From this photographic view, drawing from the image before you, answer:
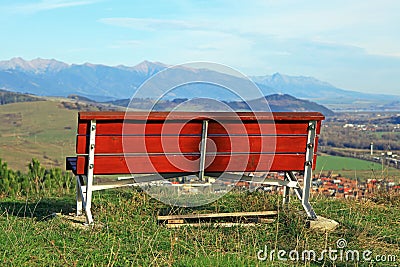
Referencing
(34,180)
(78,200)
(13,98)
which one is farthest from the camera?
(13,98)

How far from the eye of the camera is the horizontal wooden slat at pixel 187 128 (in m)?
5.64

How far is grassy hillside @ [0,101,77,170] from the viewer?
235 feet

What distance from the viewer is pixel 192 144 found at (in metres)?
5.90

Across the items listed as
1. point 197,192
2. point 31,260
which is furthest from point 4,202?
point 31,260

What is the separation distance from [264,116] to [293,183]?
39.7 inches

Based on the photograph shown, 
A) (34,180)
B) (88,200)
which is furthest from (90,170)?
(34,180)

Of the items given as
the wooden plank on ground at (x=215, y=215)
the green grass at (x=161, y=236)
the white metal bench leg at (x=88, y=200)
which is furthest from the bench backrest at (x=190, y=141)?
the green grass at (x=161, y=236)

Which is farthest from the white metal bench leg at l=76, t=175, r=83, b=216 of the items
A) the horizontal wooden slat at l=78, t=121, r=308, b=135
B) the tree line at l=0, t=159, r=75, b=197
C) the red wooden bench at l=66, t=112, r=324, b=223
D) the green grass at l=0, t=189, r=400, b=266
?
the tree line at l=0, t=159, r=75, b=197

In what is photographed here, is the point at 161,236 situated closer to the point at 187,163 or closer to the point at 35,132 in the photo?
the point at 187,163

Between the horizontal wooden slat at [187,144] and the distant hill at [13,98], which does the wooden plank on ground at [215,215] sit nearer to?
the horizontal wooden slat at [187,144]

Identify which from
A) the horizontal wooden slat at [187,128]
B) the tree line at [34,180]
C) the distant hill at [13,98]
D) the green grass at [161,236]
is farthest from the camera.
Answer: the distant hill at [13,98]

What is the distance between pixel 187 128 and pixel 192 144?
0.21 metres

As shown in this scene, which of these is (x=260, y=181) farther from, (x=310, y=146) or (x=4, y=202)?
(x=4, y=202)

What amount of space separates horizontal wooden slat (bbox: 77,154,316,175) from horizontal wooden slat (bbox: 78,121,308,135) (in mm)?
276
